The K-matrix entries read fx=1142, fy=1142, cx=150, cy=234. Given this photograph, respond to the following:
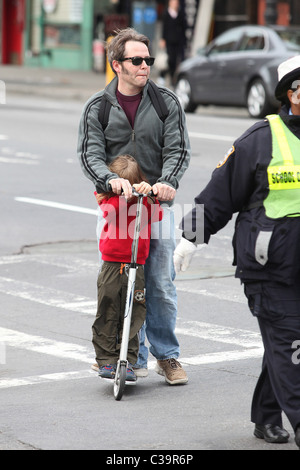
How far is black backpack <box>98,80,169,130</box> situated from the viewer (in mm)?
6113

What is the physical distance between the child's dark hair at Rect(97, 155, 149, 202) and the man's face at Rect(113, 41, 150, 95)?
1.31 ft

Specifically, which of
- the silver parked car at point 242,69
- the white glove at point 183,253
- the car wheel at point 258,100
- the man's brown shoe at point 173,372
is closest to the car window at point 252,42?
the silver parked car at point 242,69

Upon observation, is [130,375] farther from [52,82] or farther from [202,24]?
[52,82]

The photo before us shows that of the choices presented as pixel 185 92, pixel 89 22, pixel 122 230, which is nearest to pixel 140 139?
pixel 122 230

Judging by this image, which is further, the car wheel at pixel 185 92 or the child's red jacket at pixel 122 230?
the car wheel at pixel 185 92

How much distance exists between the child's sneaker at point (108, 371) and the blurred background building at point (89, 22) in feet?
78.8

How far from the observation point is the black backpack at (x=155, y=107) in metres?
6.11

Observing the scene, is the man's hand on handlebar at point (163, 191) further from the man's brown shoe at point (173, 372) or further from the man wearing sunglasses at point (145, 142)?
the man's brown shoe at point (173, 372)

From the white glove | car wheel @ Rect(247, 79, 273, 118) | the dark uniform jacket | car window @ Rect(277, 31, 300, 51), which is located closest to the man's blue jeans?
the white glove

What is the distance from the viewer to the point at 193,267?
9.64 meters

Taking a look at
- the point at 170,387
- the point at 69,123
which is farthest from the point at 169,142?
the point at 69,123

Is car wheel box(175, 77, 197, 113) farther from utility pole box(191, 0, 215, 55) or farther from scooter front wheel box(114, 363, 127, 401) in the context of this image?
scooter front wheel box(114, 363, 127, 401)
